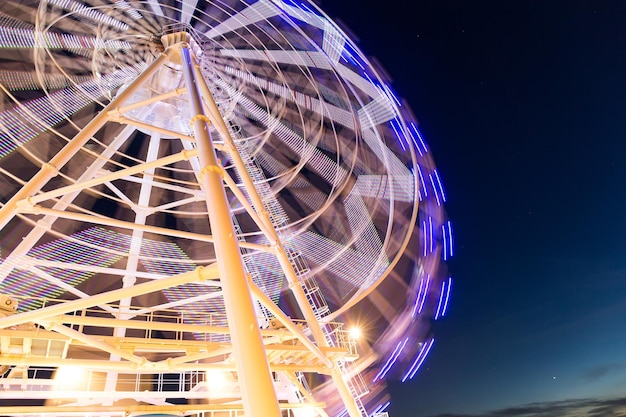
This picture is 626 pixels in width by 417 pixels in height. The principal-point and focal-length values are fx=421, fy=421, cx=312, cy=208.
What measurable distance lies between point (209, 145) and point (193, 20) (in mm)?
7467

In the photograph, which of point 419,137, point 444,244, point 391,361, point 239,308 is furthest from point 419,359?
point 239,308

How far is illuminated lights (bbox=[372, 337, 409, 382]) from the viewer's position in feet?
30.2

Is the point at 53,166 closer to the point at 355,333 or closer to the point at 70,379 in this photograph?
the point at 70,379

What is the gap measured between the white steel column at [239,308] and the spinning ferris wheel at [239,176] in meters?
2.13

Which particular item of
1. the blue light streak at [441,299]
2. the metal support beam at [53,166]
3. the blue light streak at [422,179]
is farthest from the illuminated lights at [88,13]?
the blue light streak at [441,299]

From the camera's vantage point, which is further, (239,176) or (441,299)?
(239,176)

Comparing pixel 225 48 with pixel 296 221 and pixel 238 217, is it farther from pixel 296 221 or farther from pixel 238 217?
pixel 238 217

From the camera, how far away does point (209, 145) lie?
5250 millimetres

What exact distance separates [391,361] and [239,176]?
20.5 ft

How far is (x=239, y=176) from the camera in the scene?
11781mm

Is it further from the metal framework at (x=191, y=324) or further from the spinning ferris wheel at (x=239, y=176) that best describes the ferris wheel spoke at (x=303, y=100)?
the metal framework at (x=191, y=324)

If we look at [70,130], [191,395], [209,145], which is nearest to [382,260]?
[191,395]

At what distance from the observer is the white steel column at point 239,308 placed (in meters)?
3.17

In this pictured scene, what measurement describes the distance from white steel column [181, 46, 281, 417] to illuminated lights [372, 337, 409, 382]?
6033 mm
